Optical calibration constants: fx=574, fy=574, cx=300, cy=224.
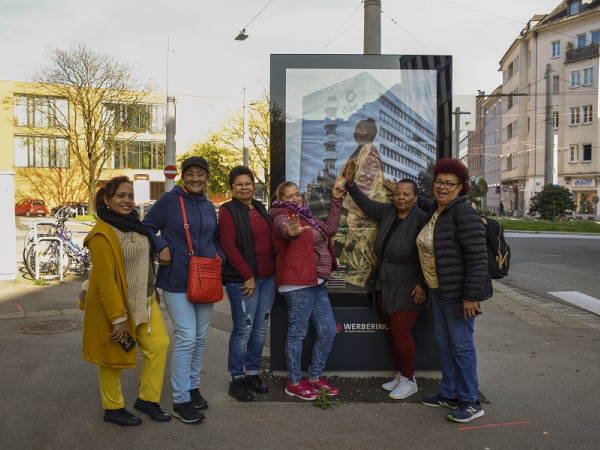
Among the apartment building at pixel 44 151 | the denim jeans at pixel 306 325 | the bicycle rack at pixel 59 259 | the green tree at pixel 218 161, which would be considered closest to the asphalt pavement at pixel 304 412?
the denim jeans at pixel 306 325

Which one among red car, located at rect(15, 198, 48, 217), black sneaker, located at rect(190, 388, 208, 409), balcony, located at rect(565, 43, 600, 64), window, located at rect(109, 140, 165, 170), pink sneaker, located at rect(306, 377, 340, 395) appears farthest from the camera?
window, located at rect(109, 140, 165, 170)

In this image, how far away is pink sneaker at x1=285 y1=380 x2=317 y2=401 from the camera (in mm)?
4406

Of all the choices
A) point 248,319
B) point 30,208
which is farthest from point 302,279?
point 30,208

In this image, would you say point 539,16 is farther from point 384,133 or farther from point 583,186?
point 384,133

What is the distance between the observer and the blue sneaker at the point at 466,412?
3.98 metres

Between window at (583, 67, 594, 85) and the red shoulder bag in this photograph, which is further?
window at (583, 67, 594, 85)

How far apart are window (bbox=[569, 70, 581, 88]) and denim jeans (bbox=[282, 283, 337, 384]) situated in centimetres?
5141

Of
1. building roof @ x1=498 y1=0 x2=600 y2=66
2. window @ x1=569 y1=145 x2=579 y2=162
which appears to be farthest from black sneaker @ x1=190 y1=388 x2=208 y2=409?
building roof @ x1=498 y1=0 x2=600 y2=66

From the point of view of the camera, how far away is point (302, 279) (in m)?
4.28

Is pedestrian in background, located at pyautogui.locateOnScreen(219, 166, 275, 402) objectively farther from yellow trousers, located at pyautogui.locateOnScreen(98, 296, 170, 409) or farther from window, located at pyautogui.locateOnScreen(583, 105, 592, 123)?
window, located at pyautogui.locateOnScreen(583, 105, 592, 123)

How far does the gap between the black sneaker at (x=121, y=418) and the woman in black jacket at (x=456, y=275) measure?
7.14 feet

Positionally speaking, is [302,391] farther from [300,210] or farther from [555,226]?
[555,226]

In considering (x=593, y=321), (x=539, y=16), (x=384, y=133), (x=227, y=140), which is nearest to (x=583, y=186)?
(x=539, y=16)

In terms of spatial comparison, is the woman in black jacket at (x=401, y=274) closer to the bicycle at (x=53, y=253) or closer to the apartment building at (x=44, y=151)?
the bicycle at (x=53, y=253)
